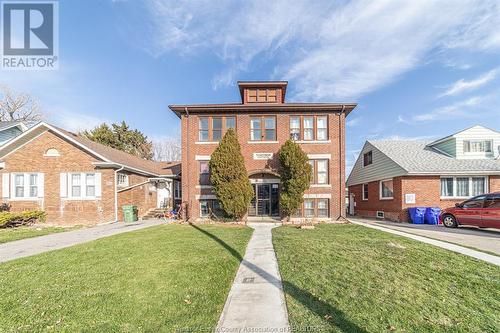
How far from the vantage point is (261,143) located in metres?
16.3

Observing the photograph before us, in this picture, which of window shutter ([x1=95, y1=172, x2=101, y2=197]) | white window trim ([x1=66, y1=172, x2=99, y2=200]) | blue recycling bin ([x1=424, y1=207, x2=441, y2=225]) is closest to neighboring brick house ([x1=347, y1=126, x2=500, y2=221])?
blue recycling bin ([x1=424, y1=207, x2=441, y2=225])

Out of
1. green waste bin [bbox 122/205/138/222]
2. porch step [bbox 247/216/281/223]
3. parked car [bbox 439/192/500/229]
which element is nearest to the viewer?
parked car [bbox 439/192/500/229]

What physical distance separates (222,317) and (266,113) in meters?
14.1

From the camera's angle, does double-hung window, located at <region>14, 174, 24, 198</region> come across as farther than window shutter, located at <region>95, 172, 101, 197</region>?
Yes

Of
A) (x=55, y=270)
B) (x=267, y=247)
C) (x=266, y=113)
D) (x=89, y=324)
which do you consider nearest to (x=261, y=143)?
(x=266, y=113)

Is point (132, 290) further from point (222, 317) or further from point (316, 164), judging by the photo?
point (316, 164)

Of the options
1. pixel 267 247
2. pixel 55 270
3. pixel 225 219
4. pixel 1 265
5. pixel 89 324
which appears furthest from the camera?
pixel 225 219

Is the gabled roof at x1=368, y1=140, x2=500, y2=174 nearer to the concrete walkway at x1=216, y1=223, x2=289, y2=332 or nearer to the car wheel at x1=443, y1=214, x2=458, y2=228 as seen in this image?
the car wheel at x1=443, y1=214, x2=458, y2=228

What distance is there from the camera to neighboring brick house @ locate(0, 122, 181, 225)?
15.9m

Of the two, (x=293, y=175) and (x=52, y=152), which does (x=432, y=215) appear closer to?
(x=293, y=175)

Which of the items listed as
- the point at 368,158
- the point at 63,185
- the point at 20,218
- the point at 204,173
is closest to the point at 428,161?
the point at 368,158

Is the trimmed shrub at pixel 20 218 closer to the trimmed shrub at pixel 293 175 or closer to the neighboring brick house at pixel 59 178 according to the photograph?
the neighboring brick house at pixel 59 178

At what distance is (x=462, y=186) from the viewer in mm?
16641

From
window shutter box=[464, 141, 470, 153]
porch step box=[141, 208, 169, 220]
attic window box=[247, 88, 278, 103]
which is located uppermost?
attic window box=[247, 88, 278, 103]
